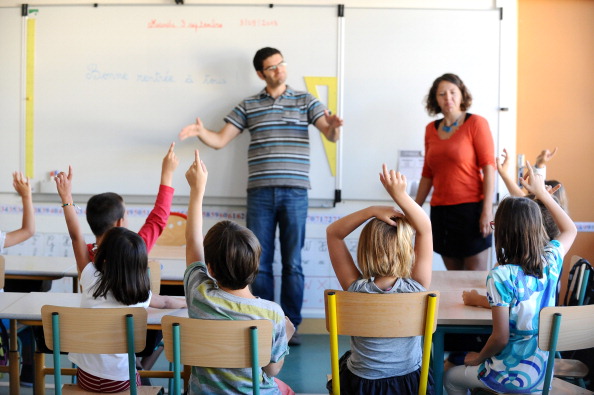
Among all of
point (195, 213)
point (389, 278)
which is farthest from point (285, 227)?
point (389, 278)

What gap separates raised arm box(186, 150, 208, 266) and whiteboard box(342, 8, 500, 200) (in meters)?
2.40

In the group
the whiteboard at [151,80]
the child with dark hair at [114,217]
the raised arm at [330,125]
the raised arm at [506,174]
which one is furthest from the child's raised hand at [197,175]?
the whiteboard at [151,80]

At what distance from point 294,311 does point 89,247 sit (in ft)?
6.03

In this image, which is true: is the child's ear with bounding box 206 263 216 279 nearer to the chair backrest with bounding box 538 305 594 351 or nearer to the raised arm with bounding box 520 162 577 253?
the chair backrest with bounding box 538 305 594 351

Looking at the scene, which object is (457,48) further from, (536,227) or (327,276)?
(536,227)

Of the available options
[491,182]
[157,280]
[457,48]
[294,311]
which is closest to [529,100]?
[457,48]

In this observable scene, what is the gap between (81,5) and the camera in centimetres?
464

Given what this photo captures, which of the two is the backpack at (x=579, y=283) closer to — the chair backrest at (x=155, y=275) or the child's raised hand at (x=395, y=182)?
the child's raised hand at (x=395, y=182)

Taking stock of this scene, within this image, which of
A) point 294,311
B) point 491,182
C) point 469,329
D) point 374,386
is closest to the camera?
point 374,386

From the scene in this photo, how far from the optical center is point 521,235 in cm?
222

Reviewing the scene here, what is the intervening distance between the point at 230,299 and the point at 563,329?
1.03 m

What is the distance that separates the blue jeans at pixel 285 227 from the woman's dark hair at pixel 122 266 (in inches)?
79.7

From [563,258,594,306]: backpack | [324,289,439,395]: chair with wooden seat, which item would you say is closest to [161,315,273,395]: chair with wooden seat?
[324,289,439,395]: chair with wooden seat

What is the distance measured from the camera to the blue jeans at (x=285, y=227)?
433 cm
